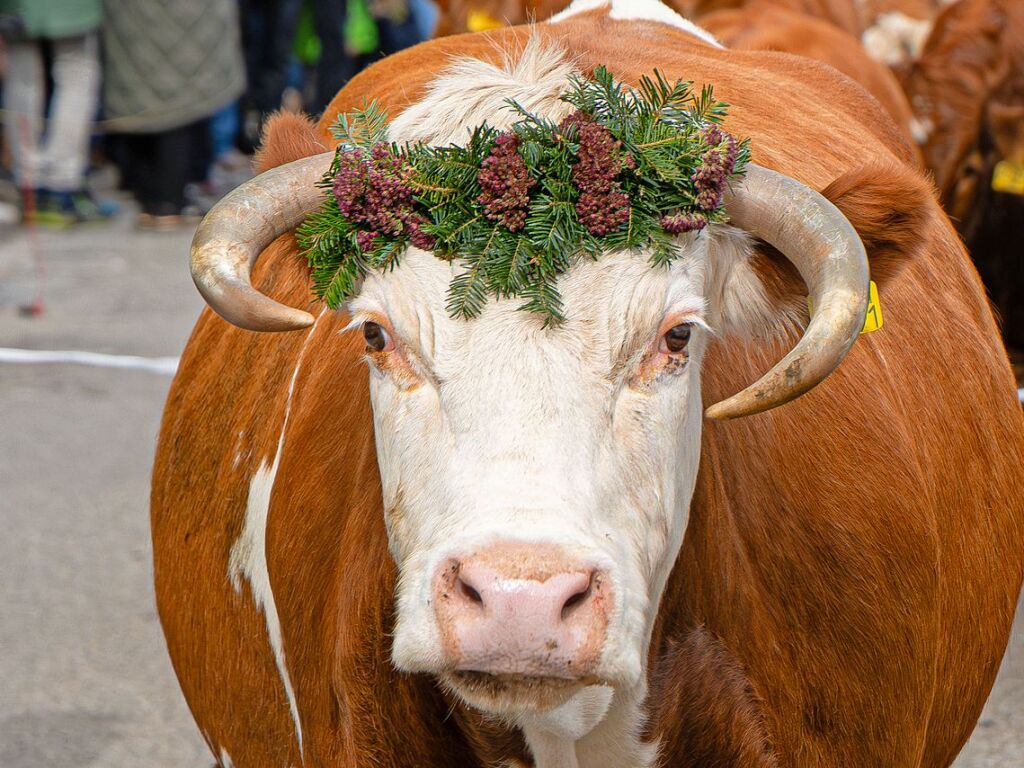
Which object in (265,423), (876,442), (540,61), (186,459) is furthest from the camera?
(186,459)

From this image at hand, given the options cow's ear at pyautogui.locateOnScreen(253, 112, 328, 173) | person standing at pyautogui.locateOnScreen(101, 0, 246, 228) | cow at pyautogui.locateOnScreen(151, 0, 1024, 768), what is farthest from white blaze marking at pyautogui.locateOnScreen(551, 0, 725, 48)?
person standing at pyautogui.locateOnScreen(101, 0, 246, 228)

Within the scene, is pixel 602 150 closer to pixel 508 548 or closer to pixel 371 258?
pixel 371 258

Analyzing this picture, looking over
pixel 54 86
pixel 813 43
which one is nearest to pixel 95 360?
pixel 54 86

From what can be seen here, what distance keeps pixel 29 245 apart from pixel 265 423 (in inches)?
315

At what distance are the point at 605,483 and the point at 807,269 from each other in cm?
45

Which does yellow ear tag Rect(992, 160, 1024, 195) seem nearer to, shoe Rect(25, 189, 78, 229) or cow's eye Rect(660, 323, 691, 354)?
cow's eye Rect(660, 323, 691, 354)

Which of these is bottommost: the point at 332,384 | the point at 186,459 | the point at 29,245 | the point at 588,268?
the point at 29,245

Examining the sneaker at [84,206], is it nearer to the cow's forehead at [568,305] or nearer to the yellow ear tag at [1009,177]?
the yellow ear tag at [1009,177]

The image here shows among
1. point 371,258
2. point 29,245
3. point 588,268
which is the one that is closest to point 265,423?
point 371,258

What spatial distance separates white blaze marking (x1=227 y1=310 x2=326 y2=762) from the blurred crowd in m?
6.99

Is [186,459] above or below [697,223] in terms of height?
below

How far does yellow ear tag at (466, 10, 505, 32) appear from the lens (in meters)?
8.77

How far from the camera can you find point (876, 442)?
2793mm

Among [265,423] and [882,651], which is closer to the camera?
[882,651]
